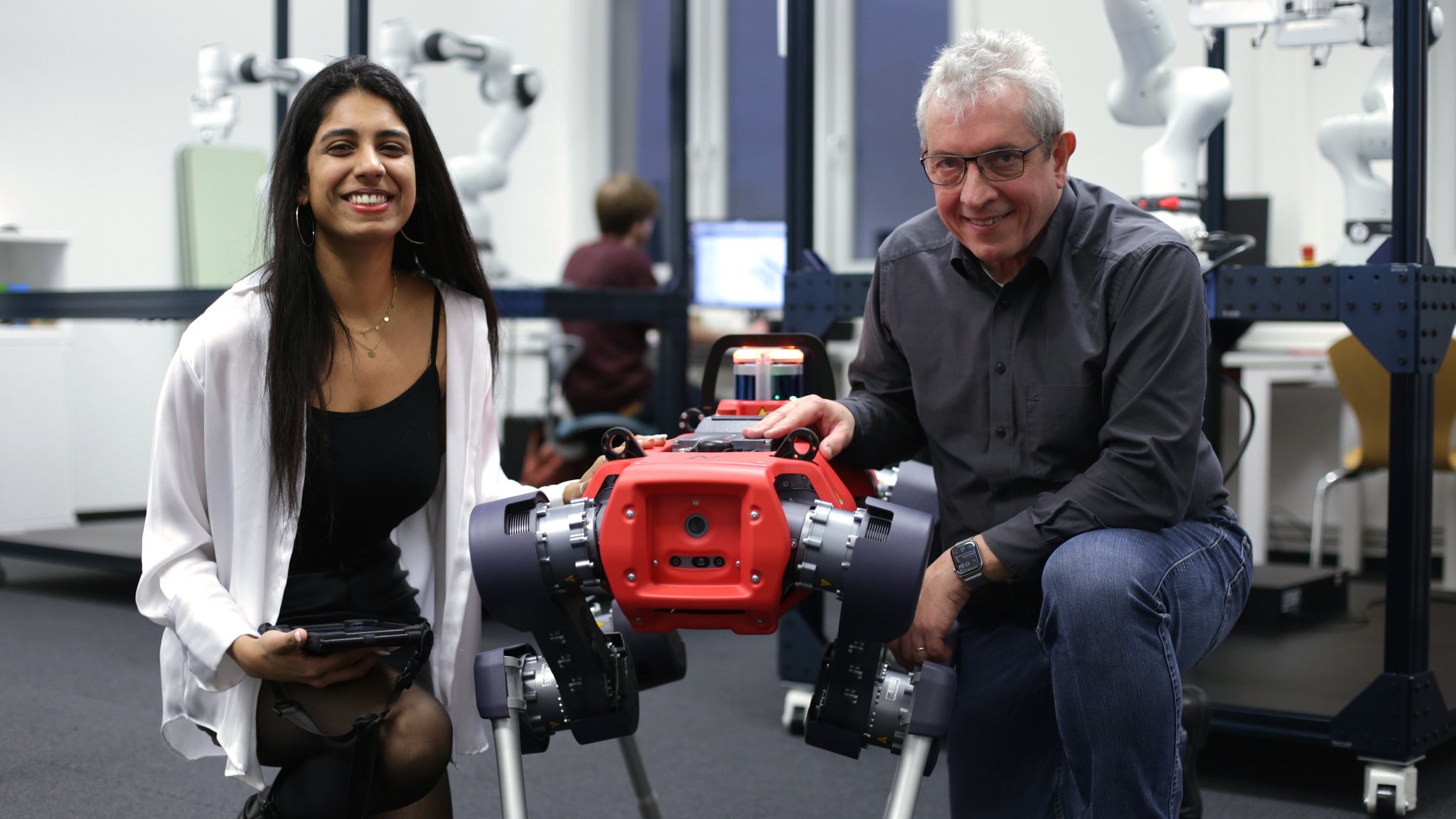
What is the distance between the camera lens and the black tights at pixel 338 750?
1.52m

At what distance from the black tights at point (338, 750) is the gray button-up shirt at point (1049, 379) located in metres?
0.61

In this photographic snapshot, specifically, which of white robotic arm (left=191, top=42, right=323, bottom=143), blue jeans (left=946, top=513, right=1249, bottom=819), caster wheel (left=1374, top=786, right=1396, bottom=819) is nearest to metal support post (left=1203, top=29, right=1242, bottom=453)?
caster wheel (left=1374, top=786, right=1396, bottom=819)

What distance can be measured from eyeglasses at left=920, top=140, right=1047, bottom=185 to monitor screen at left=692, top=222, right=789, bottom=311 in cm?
380

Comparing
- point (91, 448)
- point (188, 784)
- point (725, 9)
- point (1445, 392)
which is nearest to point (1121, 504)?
point (188, 784)

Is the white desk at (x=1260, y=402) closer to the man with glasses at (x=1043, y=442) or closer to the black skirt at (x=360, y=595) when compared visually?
the man with glasses at (x=1043, y=442)

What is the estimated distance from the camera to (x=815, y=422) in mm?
1571

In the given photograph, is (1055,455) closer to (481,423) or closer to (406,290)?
(481,423)

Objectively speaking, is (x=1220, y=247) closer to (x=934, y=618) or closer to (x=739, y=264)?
(x=934, y=618)

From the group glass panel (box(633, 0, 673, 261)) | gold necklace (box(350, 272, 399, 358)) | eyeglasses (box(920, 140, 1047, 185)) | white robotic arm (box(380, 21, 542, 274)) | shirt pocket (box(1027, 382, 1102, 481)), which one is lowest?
shirt pocket (box(1027, 382, 1102, 481))

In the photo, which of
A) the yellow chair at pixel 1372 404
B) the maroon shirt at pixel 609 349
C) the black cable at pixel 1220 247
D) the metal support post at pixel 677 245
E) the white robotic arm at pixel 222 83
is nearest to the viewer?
the black cable at pixel 1220 247

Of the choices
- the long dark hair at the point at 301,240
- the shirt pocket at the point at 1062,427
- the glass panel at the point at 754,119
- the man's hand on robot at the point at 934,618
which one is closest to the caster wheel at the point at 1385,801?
the shirt pocket at the point at 1062,427

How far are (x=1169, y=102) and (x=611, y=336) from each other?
222 cm

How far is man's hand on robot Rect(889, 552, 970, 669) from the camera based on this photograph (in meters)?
1.48

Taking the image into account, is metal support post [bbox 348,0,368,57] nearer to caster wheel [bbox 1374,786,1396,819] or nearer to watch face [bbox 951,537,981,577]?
watch face [bbox 951,537,981,577]
